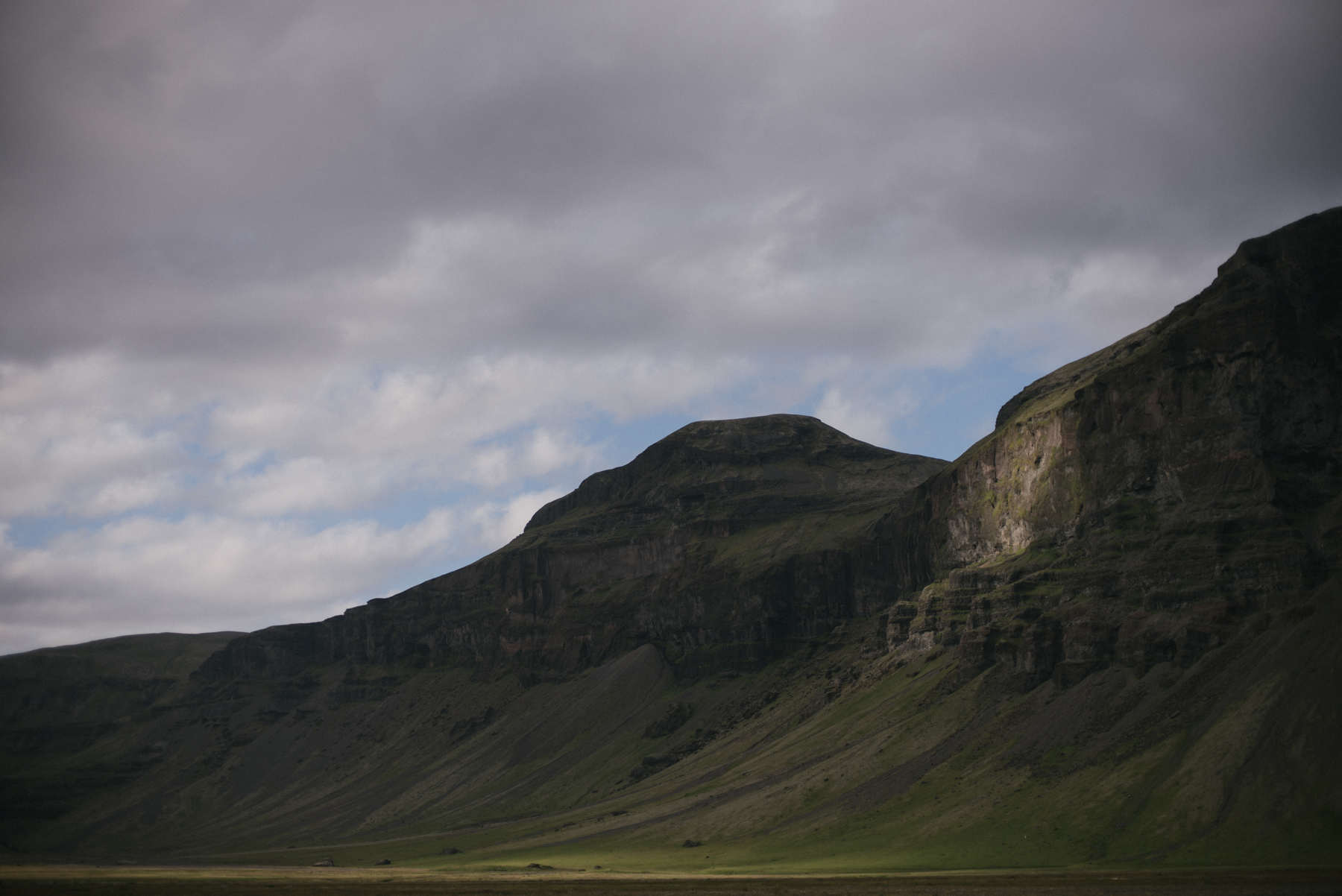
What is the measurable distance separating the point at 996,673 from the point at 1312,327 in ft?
256

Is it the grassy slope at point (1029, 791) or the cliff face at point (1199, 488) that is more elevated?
the cliff face at point (1199, 488)

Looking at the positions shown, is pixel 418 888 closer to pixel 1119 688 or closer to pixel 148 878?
pixel 148 878

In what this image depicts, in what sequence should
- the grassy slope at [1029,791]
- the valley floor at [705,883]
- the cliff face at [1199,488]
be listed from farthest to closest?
the cliff face at [1199,488] → the grassy slope at [1029,791] → the valley floor at [705,883]

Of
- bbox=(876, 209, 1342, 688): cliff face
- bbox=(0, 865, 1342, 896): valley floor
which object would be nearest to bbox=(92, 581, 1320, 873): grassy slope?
bbox=(876, 209, 1342, 688): cliff face

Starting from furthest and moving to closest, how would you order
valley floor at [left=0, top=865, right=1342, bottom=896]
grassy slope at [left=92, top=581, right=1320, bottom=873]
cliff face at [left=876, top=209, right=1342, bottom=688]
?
1. cliff face at [left=876, top=209, right=1342, bottom=688]
2. grassy slope at [left=92, top=581, right=1320, bottom=873]
3. valley floor at [left=0, top=865, right=1342, bottom=896]

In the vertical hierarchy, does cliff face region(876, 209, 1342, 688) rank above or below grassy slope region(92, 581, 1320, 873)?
above

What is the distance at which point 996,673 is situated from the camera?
Answer: 582 ft

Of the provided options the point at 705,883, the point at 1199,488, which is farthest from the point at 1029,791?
the point at 1199,488

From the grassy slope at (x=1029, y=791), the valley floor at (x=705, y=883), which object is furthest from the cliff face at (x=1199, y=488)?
the valley floor at (x=705, y=883)

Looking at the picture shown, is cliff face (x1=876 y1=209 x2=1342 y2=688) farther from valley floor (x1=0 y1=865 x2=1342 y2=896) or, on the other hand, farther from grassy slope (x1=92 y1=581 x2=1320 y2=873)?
valley floor (x1=0 y1=865 x2=1342 y2=896)

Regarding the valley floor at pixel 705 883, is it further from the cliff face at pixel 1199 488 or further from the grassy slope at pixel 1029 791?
the cliff face at pixel 1199 488

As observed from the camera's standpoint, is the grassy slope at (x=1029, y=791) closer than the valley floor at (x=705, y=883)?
No

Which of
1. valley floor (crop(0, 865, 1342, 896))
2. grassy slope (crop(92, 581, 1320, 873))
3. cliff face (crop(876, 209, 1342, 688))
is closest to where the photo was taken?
valley floor (crop(0, 865, 1342, 896))

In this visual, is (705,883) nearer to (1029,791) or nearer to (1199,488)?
(1029,791)
